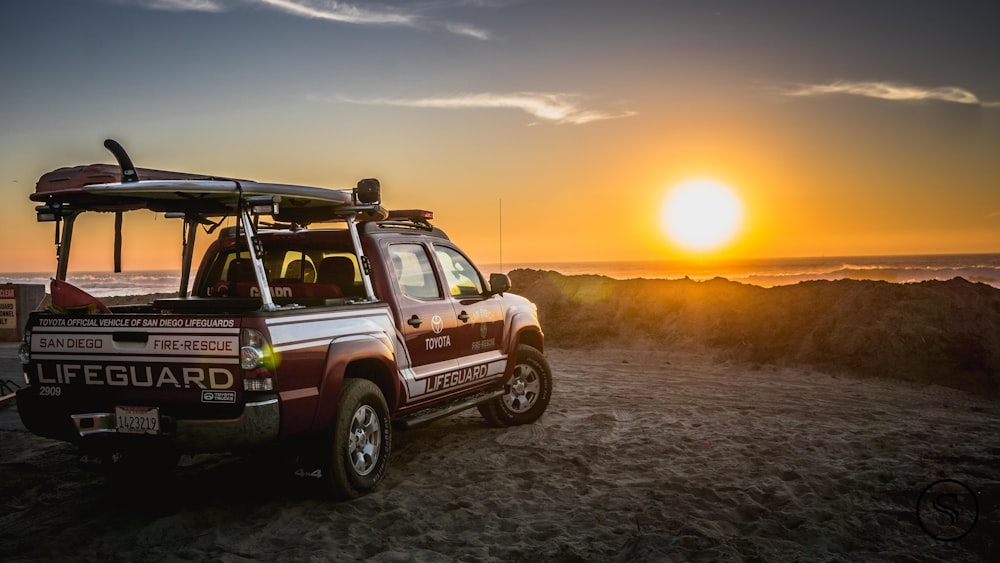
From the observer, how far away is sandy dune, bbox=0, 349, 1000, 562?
15.3ft

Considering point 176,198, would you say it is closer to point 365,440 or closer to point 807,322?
point 365,440

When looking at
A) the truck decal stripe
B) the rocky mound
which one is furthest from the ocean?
the truck decal stripe

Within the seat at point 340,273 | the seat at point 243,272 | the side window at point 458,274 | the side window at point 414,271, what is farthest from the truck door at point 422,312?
the seat at point 243,272

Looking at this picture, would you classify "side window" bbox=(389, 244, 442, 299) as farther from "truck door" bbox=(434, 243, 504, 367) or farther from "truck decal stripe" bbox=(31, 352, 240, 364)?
"truck decal stripe" bbox=(31, 352, 240, 364)

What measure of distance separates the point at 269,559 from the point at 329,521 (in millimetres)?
654

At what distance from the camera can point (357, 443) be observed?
18.5 ft

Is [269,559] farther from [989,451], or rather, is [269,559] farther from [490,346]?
[989,451]

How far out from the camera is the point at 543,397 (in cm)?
834

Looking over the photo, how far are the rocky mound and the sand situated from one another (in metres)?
3.18

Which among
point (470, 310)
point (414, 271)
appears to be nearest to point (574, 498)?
point (470, 310)

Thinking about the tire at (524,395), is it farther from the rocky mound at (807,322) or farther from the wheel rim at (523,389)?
the rocky mound at (807,322)

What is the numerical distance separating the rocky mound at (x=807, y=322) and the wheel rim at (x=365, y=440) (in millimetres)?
9132

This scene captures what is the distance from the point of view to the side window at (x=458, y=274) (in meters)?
7.27

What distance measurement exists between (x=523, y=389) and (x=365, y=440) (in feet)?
9.45
